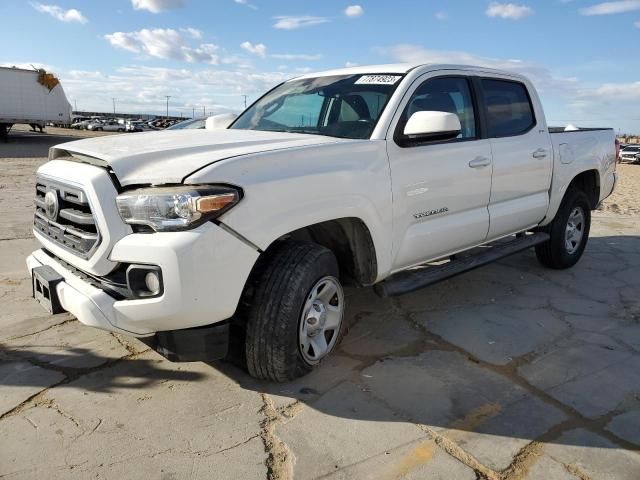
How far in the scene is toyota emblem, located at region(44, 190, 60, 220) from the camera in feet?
9.73

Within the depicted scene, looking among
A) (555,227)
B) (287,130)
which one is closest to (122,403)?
(287,130)

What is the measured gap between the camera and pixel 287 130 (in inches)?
151

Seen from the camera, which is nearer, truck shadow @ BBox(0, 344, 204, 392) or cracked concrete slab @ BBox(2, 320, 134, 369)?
truck shadow @ BBox(0, 344, 204, 392)

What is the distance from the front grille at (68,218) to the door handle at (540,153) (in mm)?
3679

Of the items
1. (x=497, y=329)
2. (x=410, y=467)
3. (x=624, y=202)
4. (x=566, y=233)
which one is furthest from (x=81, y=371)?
(x=624, y=202)

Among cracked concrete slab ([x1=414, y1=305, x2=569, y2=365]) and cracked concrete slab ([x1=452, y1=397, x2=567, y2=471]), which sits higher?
cracked concrete slab ([x1=414, y1=305, x2=569, y2=365])

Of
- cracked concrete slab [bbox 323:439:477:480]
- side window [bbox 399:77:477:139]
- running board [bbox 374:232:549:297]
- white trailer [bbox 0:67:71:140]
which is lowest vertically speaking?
cracked concrete slab [bbox 323:439:477:480]

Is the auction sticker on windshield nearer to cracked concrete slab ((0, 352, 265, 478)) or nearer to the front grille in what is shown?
the front grille

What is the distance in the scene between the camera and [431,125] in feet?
10.7

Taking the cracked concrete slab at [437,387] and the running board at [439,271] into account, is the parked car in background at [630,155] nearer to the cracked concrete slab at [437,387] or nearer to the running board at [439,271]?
the running board at [439,271]

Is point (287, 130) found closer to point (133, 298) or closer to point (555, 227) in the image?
point (133, 298)

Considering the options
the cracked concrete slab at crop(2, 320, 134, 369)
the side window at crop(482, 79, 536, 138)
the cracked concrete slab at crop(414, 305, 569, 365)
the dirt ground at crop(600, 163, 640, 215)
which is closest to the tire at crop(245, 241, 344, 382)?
the cracked concrete slab at crop(2, 320, 134, 369)

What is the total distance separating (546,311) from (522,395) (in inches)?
64.1

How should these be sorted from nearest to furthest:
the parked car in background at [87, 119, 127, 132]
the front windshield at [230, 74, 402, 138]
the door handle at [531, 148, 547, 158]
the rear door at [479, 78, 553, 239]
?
the front windshield at [230, 74, 402, 138], the rear door at [479, 78, 553, 239], the door handle at [531, 148, 547, 158], the parked car in background at [87, 119, 127, 132]
